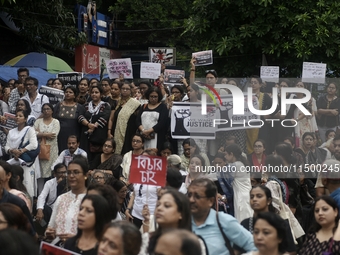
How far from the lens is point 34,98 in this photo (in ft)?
45.7

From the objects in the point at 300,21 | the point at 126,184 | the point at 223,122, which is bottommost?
the point at 126,184

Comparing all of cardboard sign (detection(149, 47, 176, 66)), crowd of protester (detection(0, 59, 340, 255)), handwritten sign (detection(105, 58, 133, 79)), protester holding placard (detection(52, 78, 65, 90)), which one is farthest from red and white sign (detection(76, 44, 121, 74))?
crowd of protester (detection(0, 59, 340, 255))

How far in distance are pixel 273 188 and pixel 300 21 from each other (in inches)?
373

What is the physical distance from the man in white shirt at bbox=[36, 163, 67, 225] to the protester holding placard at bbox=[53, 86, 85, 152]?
2.00 meters

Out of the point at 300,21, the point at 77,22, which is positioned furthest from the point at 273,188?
the point at 77,22

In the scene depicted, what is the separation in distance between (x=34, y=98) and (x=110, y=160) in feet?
7.99

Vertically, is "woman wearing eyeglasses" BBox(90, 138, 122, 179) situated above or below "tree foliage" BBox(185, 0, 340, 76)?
below

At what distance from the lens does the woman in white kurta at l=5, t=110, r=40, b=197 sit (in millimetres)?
12211

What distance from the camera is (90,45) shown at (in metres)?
32.8

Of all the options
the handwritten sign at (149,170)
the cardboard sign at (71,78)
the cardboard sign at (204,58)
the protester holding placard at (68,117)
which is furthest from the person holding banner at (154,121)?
the handwritten sign at (149,170)

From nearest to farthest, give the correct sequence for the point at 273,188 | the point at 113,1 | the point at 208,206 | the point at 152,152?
1. the point at 208,206
2. the point at 273,188
3. the point at 152,152
4. the point at 113,1

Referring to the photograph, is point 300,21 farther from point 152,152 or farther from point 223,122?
point 152,152

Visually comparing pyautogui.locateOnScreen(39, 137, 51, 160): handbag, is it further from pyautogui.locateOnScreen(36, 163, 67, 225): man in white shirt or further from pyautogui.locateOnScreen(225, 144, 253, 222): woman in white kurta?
pyautogui.locateOnScreen(225, 144, 253, 222): woman in white kurta

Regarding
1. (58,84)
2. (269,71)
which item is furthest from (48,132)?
(269,71)
